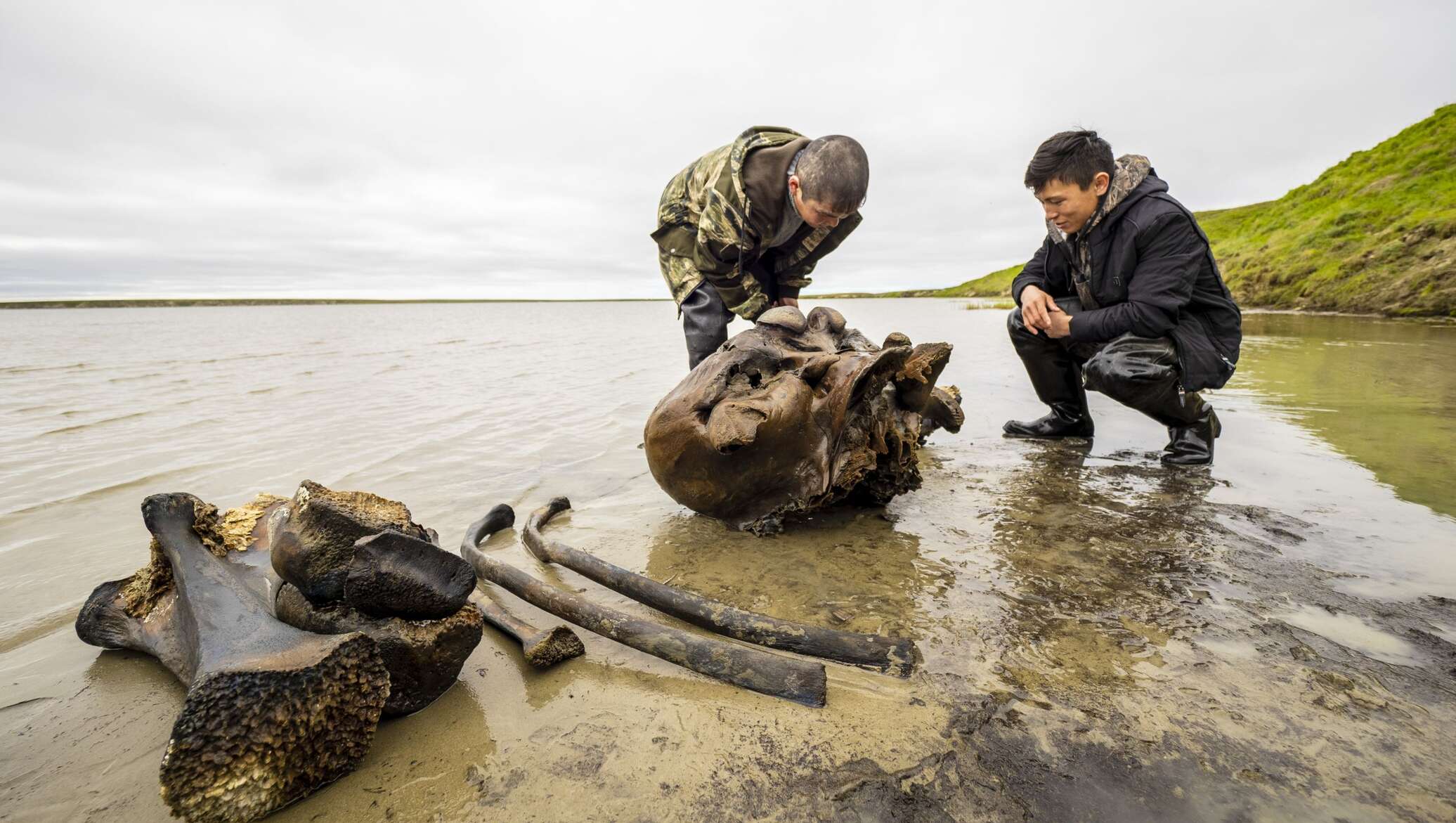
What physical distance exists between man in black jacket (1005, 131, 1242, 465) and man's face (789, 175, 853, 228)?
1308mm

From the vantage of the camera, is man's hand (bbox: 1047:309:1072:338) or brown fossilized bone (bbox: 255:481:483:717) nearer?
brown fossilized bone (bbox: 255:481:483:717)

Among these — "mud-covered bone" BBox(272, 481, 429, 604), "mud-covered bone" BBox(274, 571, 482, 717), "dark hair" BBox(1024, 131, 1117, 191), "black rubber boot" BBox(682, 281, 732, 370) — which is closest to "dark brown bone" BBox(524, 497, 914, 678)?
"mud-covered bone" BBox(274, 571, 482, 717)

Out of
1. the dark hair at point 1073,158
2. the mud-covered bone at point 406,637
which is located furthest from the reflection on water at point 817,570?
the dark hair at point 1073,158

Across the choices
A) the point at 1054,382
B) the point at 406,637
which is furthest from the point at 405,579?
the point at 1054,382

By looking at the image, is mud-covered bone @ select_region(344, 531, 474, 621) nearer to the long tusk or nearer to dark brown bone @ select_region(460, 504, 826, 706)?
the long tusk

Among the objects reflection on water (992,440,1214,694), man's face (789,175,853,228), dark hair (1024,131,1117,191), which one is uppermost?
dark hair (1024,131,1117,191)

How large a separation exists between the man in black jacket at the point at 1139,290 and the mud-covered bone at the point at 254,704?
416 cm

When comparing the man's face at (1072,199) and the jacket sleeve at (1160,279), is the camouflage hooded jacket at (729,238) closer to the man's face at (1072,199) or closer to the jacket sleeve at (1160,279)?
the man's face at (1072,199)

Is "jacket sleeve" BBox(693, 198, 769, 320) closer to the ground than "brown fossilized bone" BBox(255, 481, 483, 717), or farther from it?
farther from it

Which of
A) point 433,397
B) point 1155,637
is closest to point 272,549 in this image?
point 1155,637

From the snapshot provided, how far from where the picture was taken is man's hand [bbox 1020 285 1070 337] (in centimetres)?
415

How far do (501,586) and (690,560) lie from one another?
31.3 inches

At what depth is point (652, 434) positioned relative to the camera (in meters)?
2.82

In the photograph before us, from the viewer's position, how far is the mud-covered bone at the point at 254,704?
117cm
